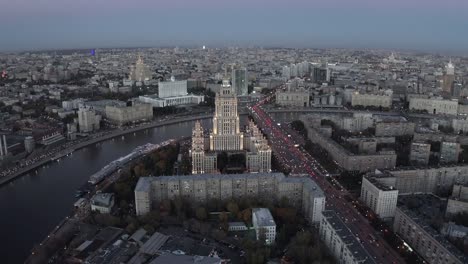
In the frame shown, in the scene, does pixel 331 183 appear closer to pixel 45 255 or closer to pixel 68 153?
pixel 45 255

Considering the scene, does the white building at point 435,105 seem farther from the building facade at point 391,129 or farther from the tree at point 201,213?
the tree at point 201,213

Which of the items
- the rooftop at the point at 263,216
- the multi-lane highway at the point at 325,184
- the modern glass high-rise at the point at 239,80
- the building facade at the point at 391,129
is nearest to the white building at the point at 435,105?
the building facade at the point at 391,129

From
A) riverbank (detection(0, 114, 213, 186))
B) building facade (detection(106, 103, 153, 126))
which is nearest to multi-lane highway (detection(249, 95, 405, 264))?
riverbank (detection(0, 114, 213, 186))

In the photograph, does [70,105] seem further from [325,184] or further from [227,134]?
[325,184]

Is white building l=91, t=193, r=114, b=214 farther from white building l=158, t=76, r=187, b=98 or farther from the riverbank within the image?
white building l=158, t=76, r=187, b=98

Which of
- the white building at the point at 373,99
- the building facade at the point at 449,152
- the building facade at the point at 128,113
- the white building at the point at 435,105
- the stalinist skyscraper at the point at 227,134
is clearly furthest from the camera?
the white building at the point at 373,99

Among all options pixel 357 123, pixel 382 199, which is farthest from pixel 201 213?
pixel 357 123
